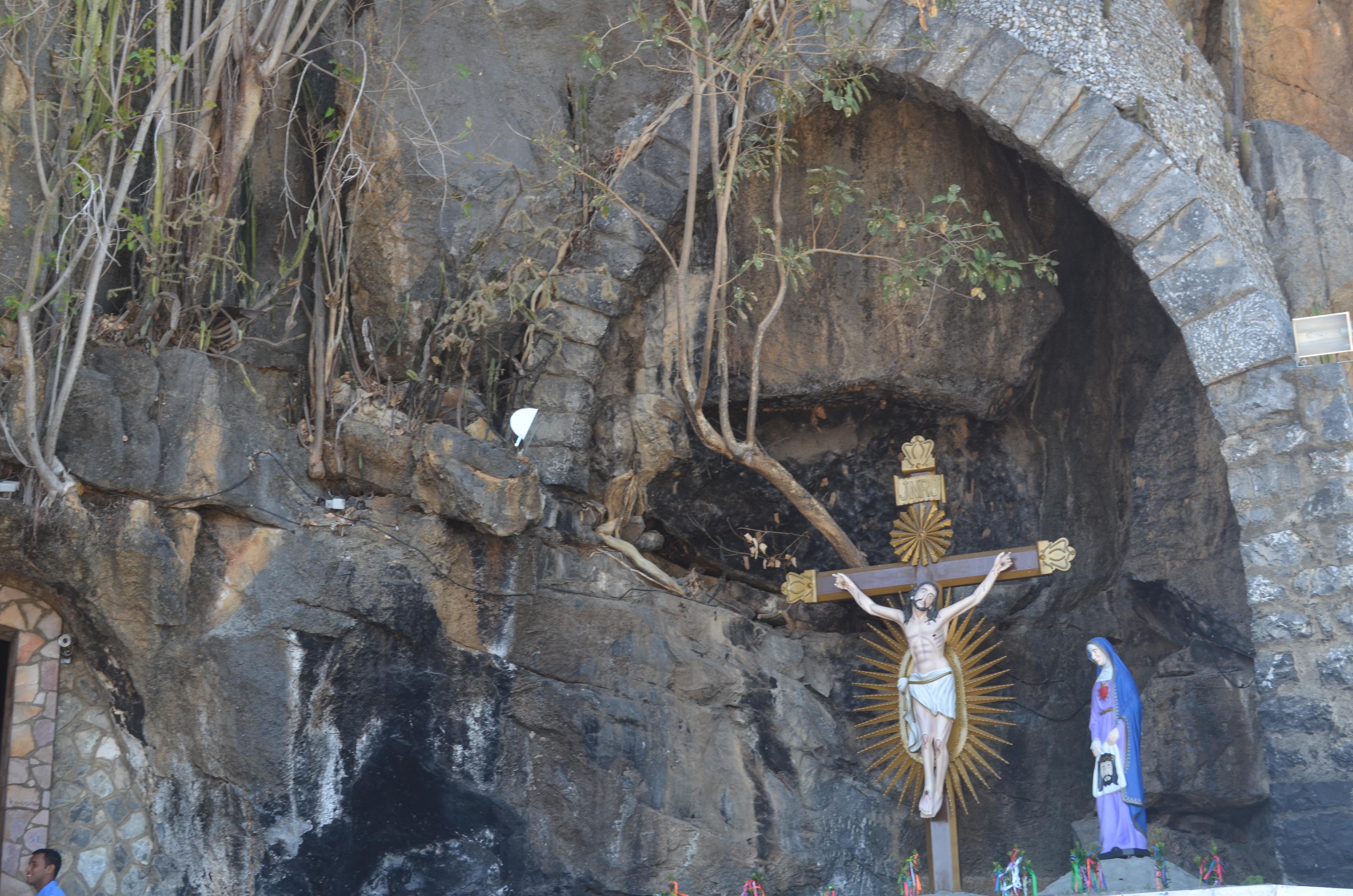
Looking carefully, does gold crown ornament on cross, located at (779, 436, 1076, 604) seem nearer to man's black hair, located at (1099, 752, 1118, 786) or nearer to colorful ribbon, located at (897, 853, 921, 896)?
man's black hair, located at (1099, 752, 1118, 786)

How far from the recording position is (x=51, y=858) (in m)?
6.00

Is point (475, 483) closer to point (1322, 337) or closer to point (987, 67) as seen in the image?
point (987, 67)

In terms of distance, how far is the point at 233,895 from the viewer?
6.46m

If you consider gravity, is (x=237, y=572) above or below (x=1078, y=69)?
below

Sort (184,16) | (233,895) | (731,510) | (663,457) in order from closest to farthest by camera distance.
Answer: (233,895) < (184,16) < (663,457) < (731,510)

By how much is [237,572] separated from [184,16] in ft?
9.42

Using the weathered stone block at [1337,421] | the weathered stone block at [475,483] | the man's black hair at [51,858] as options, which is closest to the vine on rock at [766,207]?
the weathered stone block at [475,483]

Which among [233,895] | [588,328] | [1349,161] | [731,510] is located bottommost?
[233,895]

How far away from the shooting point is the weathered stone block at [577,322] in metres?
7.72

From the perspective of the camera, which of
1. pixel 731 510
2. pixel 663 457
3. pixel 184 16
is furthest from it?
pixel 731 510

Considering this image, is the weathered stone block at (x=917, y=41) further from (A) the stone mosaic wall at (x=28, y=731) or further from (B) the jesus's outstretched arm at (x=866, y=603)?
(A) the stone mosaic wall at (x=28, y=731)

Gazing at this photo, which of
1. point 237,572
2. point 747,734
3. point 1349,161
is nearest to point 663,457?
point 747,734

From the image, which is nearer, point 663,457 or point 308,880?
point 308,880

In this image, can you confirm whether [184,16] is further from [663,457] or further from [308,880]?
[308,880]
